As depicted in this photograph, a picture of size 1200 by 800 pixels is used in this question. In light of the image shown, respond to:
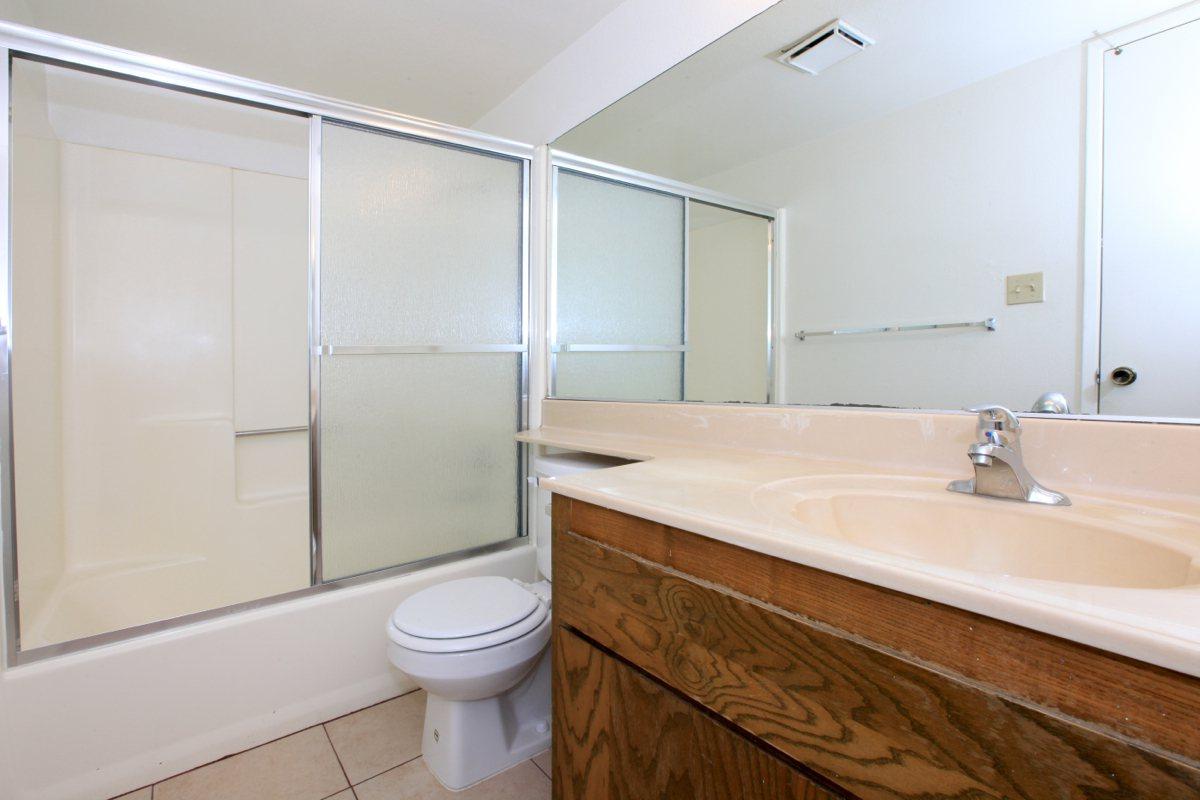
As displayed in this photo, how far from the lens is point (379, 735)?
1.59 meters

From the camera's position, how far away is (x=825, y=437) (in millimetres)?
1232

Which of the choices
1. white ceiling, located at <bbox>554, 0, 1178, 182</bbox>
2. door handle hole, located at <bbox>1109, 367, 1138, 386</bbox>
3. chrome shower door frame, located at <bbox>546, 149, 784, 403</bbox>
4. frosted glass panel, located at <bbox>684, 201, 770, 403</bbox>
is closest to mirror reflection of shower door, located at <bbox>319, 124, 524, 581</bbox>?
chrome shower door frame, located at <bbox>546, 149, 784, 403</bbox>

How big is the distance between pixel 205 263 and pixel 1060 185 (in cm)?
290

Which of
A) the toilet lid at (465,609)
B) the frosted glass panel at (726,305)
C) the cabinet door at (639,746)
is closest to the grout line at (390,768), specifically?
the toilet lid at (465,609)

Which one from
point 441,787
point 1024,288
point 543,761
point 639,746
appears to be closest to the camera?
point 639,746

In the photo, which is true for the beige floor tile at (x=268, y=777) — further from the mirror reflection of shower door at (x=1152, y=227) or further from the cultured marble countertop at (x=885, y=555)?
the mirror reflection of shower door at (x=1152, y=227)

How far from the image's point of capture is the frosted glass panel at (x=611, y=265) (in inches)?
73.1

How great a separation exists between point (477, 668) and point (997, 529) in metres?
1.08

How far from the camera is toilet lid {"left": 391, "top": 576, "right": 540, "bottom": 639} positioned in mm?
1311

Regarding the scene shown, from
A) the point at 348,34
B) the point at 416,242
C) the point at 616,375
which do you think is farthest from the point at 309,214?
the point at 616,375

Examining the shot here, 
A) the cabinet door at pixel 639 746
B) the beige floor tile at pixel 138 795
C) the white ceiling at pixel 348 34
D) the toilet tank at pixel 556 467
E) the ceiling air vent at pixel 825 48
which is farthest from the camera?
the white ceiling at pixel 348 34

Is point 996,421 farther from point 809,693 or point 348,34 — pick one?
point 348,34

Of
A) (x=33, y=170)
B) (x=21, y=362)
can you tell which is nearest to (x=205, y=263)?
(x=33, y=170)

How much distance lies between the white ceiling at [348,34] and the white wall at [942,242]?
43.8 inches
